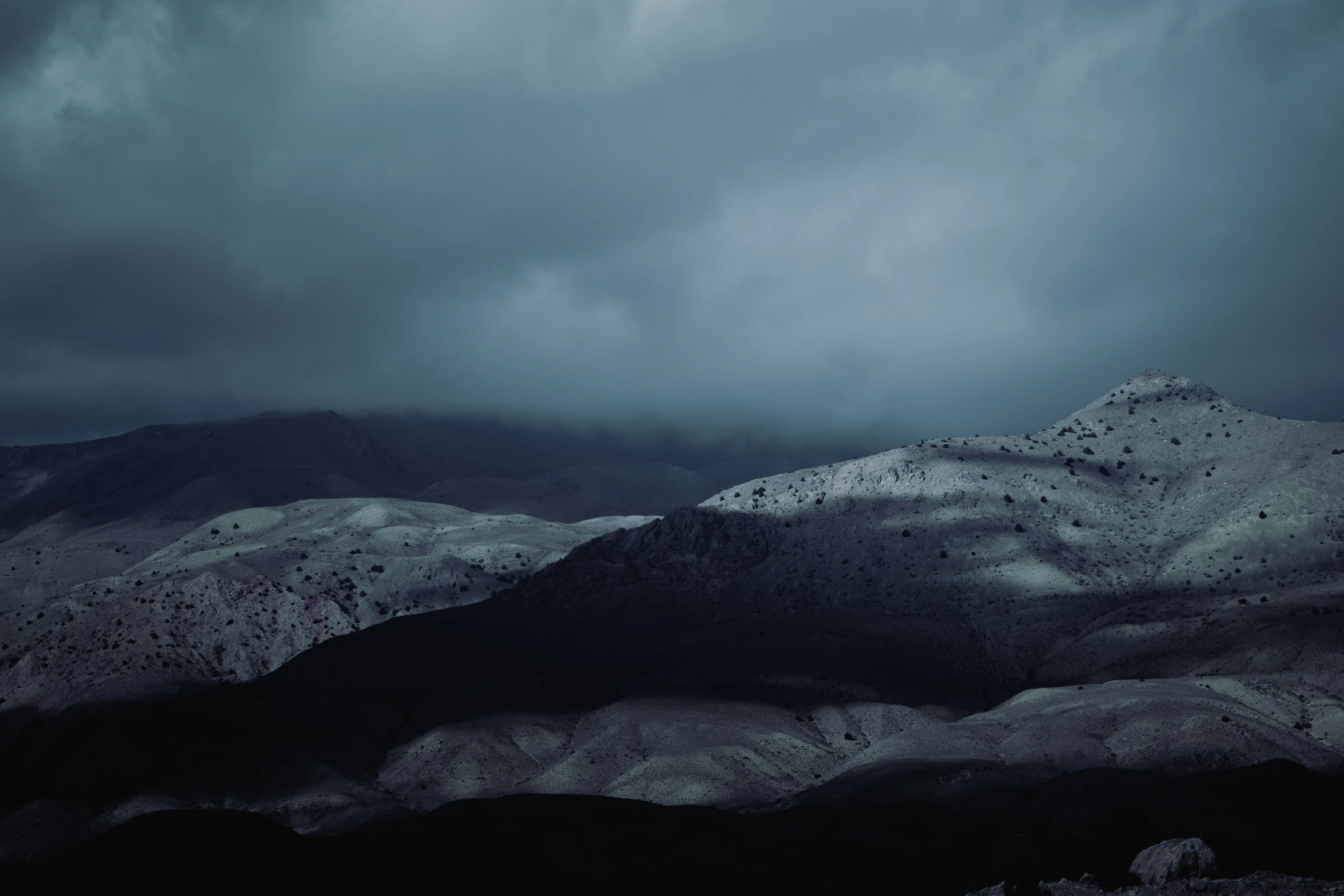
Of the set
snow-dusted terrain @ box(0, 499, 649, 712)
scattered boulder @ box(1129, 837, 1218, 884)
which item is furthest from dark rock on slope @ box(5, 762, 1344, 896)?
snow-dusted terrain @ box(0, 499, 649, 712)

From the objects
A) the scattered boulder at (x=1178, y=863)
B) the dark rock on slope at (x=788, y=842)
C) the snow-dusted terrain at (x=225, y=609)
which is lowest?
the dark rock on slope at (x=788, y=842)

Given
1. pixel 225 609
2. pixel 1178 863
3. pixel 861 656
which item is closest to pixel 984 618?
pixel 861 656

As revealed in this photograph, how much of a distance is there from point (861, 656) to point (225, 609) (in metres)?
79.8

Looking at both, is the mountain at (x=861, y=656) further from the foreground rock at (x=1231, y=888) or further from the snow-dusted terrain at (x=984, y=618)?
the foreground rock at (x=1231, y=888)

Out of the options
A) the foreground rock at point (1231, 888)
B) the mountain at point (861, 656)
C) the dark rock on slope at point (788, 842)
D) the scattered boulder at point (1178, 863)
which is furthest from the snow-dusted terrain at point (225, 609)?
the scattered boulder at point (1178, 863)

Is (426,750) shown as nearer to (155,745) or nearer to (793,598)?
(155,745)

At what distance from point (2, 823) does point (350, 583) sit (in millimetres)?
89109

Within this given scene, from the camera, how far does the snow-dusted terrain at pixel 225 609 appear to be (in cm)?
12306

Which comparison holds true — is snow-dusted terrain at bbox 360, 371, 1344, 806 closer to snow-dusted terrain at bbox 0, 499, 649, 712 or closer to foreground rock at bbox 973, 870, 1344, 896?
snow-dusted terrain at bbox 0, 499, 649, 712

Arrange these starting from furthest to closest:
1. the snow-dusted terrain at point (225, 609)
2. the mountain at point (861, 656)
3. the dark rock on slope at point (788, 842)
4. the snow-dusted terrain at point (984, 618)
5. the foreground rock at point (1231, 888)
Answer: the snow-dusted terrain at point (225, 609)
the mountain at point (861, 656)
the snow-dusted terrain at point (984, 618)
the dark rock on slope at point (788, 842)
the foreground rock at point (1231, 888)

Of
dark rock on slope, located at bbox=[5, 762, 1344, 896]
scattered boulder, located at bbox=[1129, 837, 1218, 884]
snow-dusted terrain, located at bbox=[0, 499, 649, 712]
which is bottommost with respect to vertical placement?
dark rock on slope, located at bbox=[5, 762, 1344, 896]

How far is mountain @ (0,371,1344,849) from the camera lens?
8225 centimetres

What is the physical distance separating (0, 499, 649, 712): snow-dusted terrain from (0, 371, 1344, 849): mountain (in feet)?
40.5

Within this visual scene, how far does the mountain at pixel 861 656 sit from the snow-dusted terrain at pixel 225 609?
40.5ft
